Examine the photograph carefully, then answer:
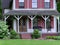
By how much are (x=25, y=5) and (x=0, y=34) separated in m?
8.99

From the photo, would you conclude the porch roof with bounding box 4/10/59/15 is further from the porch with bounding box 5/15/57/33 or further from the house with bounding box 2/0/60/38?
the porch with bounding box 5/15/57/33

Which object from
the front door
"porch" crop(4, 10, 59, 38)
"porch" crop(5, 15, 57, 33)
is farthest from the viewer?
the front door

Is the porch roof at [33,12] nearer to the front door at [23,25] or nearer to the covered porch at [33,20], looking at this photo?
the covered porch at [33,20]

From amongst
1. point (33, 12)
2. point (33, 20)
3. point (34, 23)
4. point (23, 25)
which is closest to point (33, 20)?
point (33, 20)

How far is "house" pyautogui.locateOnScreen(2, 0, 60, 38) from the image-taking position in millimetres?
36594

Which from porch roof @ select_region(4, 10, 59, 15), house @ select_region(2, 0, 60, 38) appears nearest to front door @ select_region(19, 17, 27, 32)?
house @ select_region(2, 0, 60, 38)

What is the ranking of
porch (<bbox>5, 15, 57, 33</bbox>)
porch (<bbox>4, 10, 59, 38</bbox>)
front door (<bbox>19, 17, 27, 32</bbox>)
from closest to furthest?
porch (<bbox>4, 10, 59, 38</bbox>) → porch (<bbox>5, 15, 57, 33</bbox>) → front door (<bbox>19, 17, 27, 32</bbox>)

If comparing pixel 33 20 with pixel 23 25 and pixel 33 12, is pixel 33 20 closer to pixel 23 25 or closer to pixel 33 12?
pixel 33 12

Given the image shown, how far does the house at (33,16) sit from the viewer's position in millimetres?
36594

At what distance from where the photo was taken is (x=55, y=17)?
37.5 meters

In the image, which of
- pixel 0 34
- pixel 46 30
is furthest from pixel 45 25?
pixel 0 34

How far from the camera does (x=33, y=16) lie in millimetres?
36812

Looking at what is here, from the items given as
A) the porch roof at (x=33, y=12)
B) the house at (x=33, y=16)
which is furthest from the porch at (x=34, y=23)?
the porch roof at (x=33, y=12)

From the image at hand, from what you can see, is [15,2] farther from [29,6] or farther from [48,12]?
[48,12]
